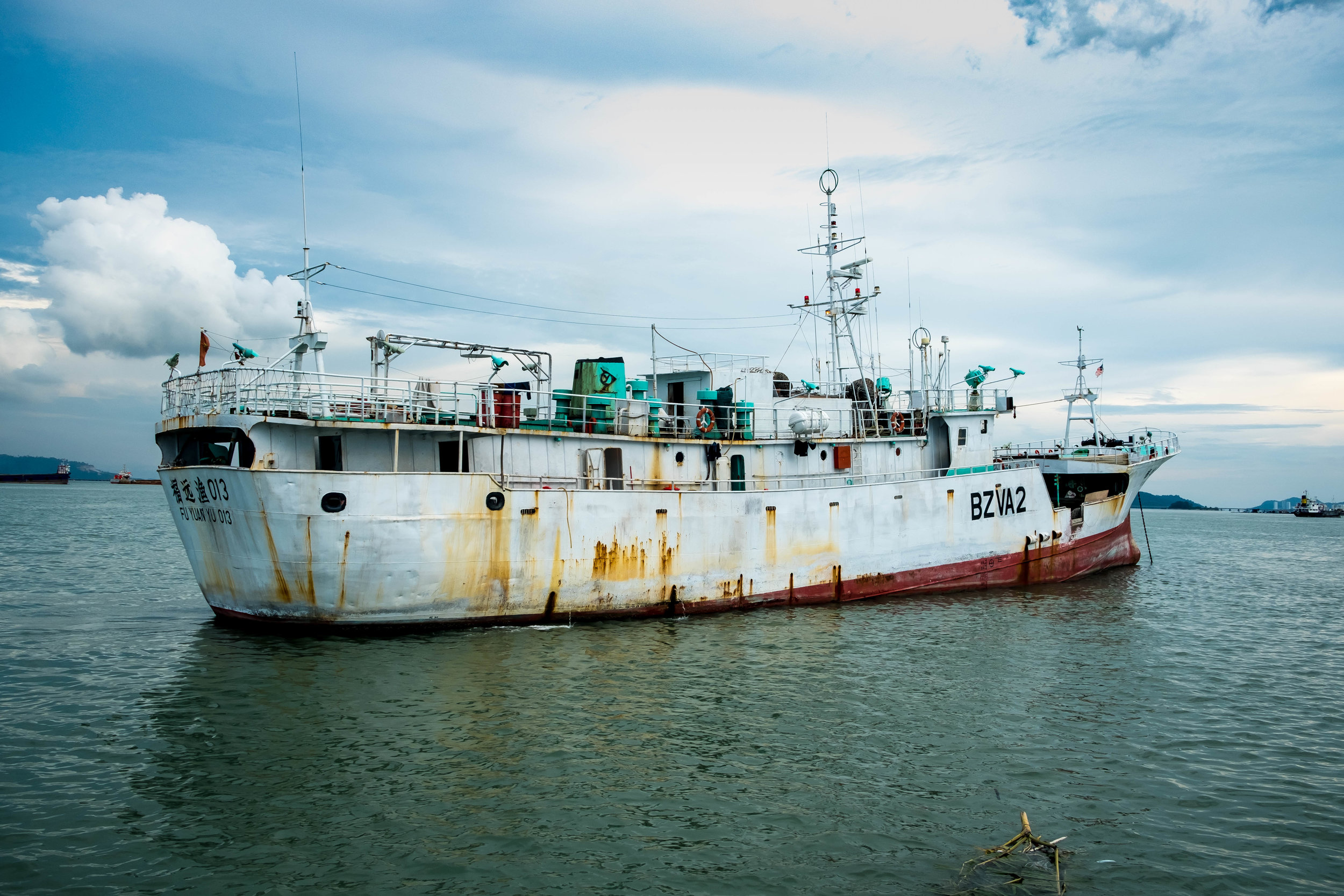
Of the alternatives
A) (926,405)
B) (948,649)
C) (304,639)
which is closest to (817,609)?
(948,649)

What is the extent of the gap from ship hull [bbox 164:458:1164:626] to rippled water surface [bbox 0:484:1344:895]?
1.05 m

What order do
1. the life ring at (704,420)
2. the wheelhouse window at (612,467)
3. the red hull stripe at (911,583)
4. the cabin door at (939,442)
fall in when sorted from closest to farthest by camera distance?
1. the red hull stripe at (911,583)
2. the wheelhouse window at (612,467)
3. the life ring at (704,420)
4. the cabin door at (939,442)

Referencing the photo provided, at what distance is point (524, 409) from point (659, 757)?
39.7 feet

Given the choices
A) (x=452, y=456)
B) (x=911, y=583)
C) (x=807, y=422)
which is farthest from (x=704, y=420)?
(x=911, y=583)

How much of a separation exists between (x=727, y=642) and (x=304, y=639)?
951 cm

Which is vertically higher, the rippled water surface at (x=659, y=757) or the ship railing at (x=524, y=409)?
the ship railing at (x=524, y=409)

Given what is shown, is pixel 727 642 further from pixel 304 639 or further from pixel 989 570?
pixel 989 570

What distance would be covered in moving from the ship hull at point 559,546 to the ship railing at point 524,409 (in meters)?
1.82

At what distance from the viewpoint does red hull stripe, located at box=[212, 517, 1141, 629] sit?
18.8 m

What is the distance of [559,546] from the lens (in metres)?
19.8

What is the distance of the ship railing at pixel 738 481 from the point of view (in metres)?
20.4

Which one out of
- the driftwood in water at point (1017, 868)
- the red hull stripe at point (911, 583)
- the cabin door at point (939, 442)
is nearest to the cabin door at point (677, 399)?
the red hull stripe at point (911, 583)

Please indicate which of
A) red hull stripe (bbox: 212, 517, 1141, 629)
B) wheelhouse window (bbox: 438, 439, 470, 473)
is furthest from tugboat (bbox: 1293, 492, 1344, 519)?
wheelhouse window (bbox: 438, 439, 470, 473)

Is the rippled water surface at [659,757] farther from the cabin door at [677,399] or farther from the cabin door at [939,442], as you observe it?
the cabin door at [939,442]
